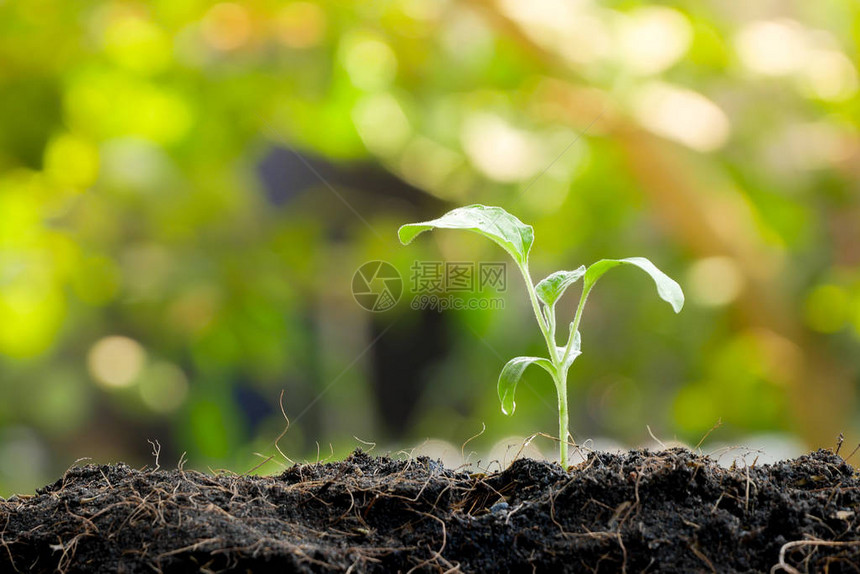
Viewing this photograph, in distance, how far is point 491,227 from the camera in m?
0.45

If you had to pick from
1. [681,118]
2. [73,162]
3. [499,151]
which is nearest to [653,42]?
[681,118]

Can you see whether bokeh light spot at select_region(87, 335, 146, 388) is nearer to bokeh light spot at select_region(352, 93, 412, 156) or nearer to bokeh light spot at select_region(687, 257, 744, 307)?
bokeh light spot at select_region(352, 93, 412, 156)

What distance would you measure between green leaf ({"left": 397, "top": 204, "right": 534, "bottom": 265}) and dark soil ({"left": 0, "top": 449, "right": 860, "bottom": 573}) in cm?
13

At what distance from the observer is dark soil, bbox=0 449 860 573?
0.37 meters

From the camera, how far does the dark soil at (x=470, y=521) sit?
1.21 feet

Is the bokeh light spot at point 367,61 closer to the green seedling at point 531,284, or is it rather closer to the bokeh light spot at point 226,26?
the bokeh light spot at point 226,26

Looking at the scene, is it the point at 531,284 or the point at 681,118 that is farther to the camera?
the point at 681,118

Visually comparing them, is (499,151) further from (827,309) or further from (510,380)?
(510,380)

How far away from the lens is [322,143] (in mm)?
1295

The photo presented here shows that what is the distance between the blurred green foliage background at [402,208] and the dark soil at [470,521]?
0.73 m

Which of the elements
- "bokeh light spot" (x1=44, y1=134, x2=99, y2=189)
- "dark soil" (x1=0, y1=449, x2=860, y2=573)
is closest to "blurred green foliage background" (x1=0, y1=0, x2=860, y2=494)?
"bokeh light spot" (x1=44, y1=134, x2=99, y2=189)

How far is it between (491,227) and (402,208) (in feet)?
3.93

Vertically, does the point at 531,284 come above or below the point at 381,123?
above

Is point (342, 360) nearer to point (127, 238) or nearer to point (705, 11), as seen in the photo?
point (127, 238)
